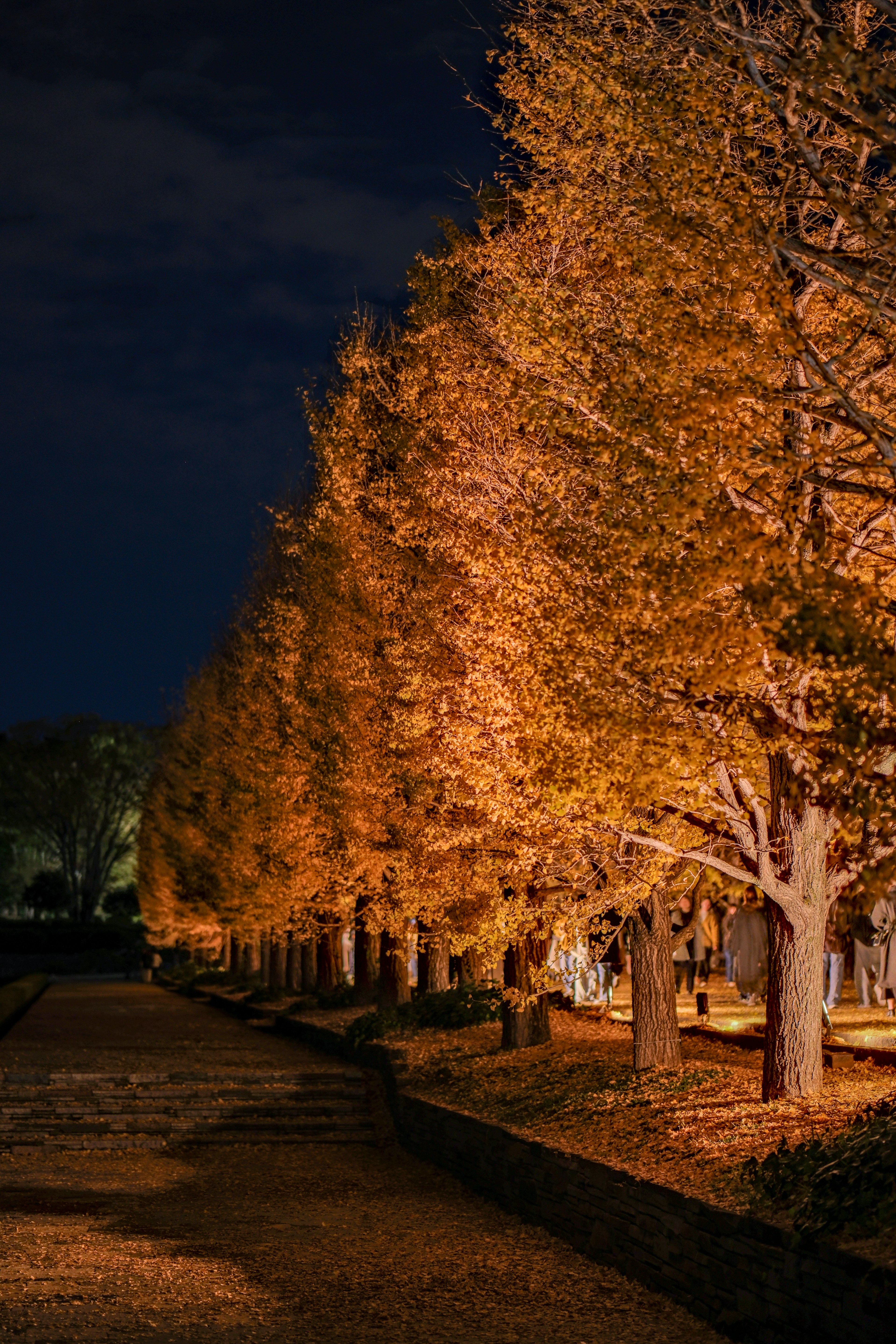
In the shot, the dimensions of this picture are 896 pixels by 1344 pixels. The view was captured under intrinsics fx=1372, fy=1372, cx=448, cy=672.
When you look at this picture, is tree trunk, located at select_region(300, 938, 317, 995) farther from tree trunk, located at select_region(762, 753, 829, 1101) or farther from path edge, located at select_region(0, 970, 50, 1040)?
tree trunk, located at select_region(762, 753, 829, 1101)

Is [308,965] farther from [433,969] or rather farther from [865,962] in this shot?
[865,962]

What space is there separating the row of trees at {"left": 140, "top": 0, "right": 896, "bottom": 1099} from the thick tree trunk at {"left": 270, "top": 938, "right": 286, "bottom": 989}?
23.3 meters

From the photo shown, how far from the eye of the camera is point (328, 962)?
3189 cm

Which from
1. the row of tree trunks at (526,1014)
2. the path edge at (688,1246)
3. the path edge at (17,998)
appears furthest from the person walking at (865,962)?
the path edge at (17,998)

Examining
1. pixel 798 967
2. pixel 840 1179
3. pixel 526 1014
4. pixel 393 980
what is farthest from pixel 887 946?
pixel 393 980

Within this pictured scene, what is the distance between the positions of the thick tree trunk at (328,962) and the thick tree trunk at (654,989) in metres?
18.3

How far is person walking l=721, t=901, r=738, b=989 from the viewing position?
741 inches

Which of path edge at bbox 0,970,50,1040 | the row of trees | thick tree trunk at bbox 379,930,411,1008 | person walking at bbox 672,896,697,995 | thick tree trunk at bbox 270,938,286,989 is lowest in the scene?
path edge at bbox 0,970,50,1040

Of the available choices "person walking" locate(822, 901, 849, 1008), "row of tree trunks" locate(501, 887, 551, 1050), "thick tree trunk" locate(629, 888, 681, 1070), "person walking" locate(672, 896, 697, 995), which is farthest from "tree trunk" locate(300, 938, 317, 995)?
"thick tree trunk" locate(629, 888, 681, 1070)

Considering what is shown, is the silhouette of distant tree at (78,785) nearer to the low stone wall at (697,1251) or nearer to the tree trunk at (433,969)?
the tree trunk at (433,969)

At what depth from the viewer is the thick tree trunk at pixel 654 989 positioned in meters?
12.9

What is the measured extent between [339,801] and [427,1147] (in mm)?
6761

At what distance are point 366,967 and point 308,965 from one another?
840cm

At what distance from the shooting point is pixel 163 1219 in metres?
11.9
